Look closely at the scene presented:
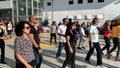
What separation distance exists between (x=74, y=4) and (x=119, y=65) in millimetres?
27005

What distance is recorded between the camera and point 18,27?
5.13m

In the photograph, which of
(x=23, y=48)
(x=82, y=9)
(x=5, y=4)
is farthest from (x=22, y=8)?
(x=23, y=48)

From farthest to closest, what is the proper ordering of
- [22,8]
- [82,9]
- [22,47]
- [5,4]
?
[5,4] < [22,8] < [82,9] < [22,47]

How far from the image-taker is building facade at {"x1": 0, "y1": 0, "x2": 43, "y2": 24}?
37.5m

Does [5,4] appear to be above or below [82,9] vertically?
above

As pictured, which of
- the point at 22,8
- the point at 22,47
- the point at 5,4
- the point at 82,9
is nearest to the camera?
the point at 22,47

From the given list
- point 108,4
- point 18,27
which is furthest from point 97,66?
point 108,4

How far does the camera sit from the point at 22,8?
37.8m

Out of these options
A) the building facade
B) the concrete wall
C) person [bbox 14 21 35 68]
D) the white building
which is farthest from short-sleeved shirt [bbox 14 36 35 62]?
the concrete wall

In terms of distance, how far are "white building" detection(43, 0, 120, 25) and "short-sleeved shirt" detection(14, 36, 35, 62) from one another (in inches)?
1156

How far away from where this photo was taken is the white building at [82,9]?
3412 centimetres

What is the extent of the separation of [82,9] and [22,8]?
8044mm

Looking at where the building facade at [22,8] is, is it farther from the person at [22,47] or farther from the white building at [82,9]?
the person at [22,47]

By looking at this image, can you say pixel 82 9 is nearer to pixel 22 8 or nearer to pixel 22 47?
pixel 22 8
